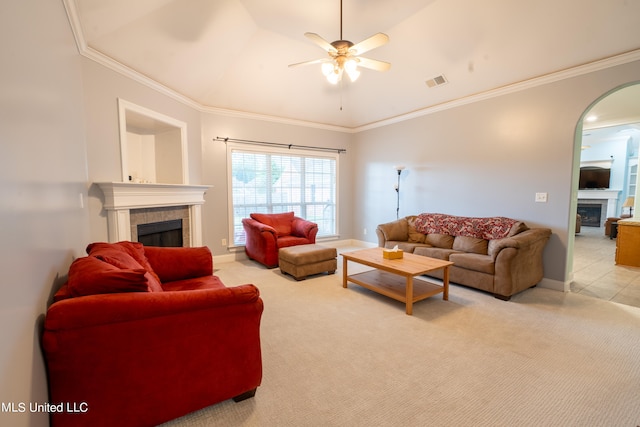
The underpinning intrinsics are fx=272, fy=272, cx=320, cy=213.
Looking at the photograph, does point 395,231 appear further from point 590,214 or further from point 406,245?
point 590,214

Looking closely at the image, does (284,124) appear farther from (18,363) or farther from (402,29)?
(18,363)

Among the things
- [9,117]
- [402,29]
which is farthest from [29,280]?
[402,29]

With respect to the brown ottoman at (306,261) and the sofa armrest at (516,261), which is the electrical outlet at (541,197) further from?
the brown ottoman at (306,261)

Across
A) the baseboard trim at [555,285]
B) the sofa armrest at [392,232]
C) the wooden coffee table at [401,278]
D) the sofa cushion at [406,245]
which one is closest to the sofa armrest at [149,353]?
the wooden coffee table at [401,278]

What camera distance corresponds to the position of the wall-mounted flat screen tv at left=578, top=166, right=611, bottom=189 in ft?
27.4

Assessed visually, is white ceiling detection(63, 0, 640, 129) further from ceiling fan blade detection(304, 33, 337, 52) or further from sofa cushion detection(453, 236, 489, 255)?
sofa cushion detection(453, 236, 489, 255)

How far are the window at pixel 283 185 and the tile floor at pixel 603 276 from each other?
13.9ft

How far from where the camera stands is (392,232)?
4.62m

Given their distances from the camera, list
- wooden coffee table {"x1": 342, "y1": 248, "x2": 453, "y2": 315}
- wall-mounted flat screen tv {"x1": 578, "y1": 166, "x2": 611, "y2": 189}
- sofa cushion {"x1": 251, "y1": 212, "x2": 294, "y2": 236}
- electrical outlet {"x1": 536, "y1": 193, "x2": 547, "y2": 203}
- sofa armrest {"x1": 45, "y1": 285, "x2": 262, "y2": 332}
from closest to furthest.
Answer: sofa armrest {"x1": 45, "y1": 285, "x2": 262, "y2": 332}
wooden coffee table {"x1": 342, "y1": 248, "x2": 453, "y2": 315}
electrical outlet {"x1": 536, "y1": 193, "x2": 547, "y2": 203}
sofa cushion {"x1": 251, "y1": 212, "x2": 294, "y2": 236}
wall-mounted flat screen tv {"x1": 578, "y1": 166, "x2": 611, "y2": 189}

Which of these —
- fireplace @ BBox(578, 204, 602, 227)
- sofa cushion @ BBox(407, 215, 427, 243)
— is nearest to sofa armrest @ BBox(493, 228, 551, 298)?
sofa cushion @ BBox(407, 215, 427, 243)

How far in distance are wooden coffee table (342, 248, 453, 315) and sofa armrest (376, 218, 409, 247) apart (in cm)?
92

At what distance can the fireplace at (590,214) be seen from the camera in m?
8.69

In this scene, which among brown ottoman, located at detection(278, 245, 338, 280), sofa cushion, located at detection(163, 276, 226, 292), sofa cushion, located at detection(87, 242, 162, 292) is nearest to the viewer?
sofa cushion, located at detection(87, 242, 162, 292)

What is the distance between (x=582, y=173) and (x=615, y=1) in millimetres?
8429
